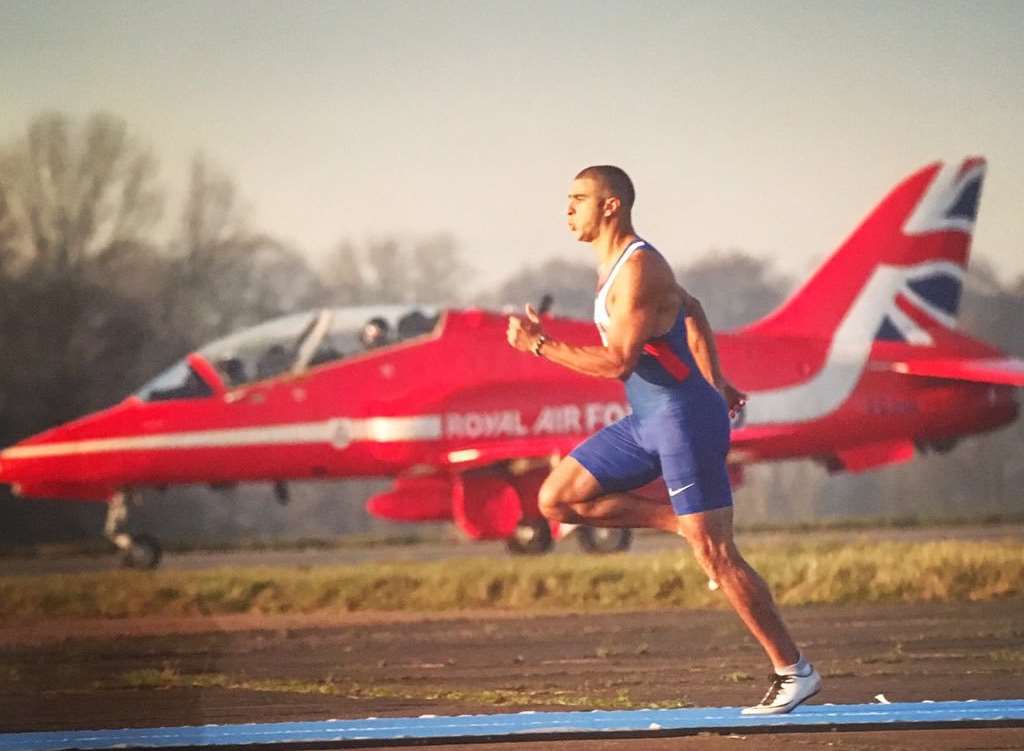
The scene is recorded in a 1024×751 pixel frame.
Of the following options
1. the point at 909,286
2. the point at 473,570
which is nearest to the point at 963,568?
the point at 909,286

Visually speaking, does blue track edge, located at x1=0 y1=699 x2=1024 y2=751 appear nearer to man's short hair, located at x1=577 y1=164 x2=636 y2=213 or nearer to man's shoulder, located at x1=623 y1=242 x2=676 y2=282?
man's shoulder, located at x1=623 y1=242 x2=676 y2=282

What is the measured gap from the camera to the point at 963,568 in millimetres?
7090

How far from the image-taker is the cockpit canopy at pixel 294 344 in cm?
763

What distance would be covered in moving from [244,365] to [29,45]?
73.8 inches

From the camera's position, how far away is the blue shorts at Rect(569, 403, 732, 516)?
439cm

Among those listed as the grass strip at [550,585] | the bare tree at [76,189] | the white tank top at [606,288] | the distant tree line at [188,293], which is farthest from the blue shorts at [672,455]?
the bare tree at [76,189]

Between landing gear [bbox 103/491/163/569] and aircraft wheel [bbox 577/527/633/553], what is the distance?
6.98 ft

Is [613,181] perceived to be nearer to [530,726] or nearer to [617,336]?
[617,336]

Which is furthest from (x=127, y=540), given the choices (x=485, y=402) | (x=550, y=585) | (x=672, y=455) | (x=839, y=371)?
(x=672, y=455)

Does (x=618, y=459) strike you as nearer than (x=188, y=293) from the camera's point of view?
Yes

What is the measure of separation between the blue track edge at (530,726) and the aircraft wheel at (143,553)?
2.44 metres

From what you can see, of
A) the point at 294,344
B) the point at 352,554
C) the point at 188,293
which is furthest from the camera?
the point at 294,344

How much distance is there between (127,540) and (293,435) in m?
1.05

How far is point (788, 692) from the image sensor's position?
4395mm
